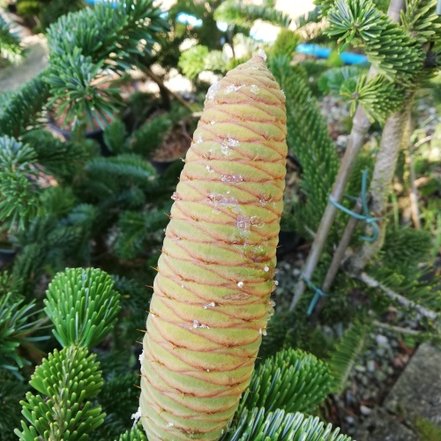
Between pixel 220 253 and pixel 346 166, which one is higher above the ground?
pixel 346 166

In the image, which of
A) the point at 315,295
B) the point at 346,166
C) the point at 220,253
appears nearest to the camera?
the point at 220,253

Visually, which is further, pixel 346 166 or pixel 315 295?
pixel 315 295

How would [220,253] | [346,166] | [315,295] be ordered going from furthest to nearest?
[315,295] → [346,166] → [220,253]

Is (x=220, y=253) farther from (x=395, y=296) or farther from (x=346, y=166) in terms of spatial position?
(x=395, y=296)

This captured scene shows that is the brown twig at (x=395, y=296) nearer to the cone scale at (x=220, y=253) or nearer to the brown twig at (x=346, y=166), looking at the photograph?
the brown twig at (x=346, y=166)

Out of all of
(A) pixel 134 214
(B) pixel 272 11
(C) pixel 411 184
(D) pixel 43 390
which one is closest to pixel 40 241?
(A) pixel 134 214

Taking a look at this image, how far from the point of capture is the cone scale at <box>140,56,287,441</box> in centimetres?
33

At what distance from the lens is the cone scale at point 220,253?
0.33 m

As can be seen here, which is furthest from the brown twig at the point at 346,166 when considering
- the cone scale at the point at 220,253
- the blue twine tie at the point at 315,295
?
the cone scale at the point at 220,253

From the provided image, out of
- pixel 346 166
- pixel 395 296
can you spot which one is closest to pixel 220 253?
pixel 346 166

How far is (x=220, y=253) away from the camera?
0.33m

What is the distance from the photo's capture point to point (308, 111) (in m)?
0.78

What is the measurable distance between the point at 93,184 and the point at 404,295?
709 mm

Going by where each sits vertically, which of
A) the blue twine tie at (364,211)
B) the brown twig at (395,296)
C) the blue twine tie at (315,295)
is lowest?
the blue twine tie at (315,295)
